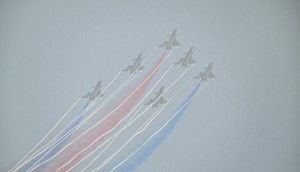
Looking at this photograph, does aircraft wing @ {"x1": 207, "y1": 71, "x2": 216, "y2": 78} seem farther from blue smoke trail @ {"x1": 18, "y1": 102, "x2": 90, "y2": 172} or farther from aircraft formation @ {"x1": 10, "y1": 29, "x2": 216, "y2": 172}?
blue smoke trail @ {"x1": 18, "y1": 102, "x2": 90, "y2": 172}

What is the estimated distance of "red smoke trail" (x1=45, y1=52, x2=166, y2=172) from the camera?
493cm

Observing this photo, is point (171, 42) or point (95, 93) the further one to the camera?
point (171, 42)

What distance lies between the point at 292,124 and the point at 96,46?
11.3 feet

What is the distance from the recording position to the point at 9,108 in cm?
499

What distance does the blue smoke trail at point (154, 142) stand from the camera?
493 cm

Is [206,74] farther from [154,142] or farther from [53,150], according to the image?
[53,150]

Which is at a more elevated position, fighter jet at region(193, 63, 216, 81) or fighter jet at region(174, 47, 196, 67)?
fighter jet at region(174, 47, 196, 67)

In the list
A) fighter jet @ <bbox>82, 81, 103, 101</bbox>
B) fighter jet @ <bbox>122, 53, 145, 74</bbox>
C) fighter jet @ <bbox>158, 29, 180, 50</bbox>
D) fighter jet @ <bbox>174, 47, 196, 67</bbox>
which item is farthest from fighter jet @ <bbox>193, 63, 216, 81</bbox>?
fighter jet @ <bbox>82, 81, 103, 101</bbox>

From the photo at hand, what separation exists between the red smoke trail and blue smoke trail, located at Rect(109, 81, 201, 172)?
0.57 m

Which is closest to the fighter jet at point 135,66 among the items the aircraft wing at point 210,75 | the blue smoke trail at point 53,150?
the blue smoke trail at point 53,150

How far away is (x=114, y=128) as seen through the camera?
5.08 meters

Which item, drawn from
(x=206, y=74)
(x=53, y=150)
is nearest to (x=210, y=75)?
(x=206, y=74)

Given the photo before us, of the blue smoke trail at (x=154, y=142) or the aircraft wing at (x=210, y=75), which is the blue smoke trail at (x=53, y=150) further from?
the aircraft wing at (x=210, y=75)

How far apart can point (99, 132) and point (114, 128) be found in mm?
248
